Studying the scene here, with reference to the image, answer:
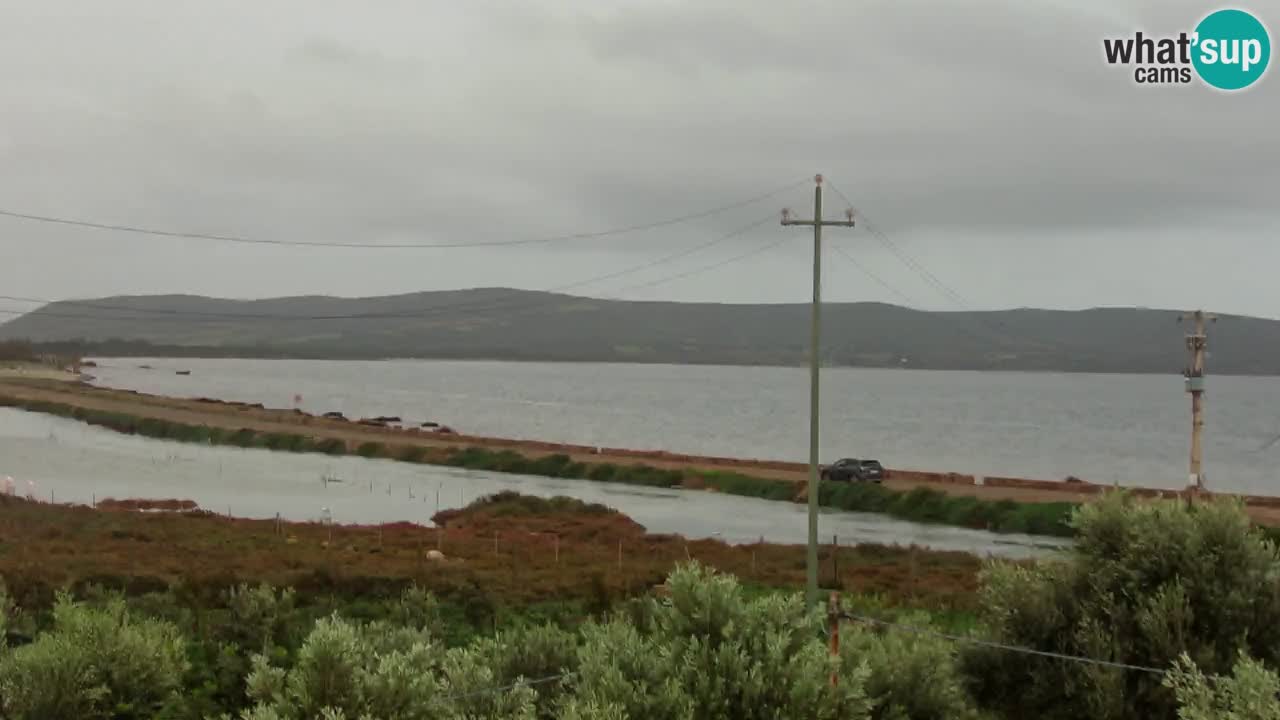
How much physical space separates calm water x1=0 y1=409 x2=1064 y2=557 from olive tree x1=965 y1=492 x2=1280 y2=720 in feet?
132

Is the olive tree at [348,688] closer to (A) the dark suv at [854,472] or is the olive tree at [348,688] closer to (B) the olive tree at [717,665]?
(B) the olive tree at [717,665]

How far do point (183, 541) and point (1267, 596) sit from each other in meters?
44.8

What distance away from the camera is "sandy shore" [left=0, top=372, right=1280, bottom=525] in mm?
85375

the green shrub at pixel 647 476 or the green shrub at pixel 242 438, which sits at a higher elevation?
the green shrub at pixel 242 438

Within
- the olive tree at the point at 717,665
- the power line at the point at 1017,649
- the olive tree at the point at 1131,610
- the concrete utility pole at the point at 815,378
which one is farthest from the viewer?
the concrete utility pole at the point at 815,378

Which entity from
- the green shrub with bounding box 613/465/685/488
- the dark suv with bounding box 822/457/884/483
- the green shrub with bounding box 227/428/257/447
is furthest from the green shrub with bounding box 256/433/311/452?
the dark suv with bounding box 822/457/884/483

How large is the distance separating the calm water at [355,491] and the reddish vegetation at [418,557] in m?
6.52

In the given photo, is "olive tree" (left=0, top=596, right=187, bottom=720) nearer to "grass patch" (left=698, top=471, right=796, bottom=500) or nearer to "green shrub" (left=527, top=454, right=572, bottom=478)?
"grass patch" (left=698, top=471, right=796, bottom=500)

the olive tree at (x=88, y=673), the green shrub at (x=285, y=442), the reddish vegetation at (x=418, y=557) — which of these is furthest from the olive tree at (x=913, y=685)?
the green shrub at (x=285, y=442)

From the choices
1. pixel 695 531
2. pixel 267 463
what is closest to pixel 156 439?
pixel 267 463

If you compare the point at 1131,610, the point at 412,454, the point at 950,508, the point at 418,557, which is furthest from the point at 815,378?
the point at 412,454

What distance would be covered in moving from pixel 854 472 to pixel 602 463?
2495 cm

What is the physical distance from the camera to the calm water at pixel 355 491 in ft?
229

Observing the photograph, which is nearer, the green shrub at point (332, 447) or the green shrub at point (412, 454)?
the green shrub at point (412, 454)
